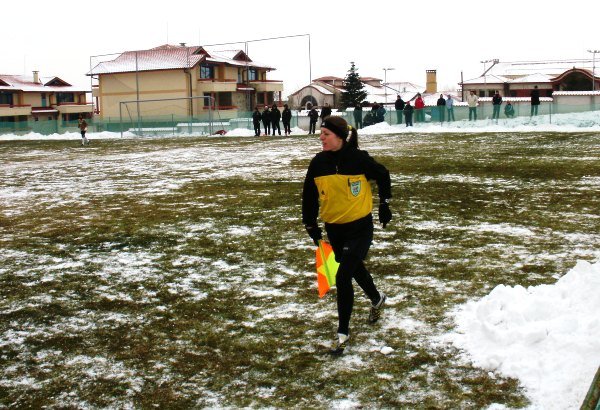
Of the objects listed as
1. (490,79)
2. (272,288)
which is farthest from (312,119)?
(490,79)

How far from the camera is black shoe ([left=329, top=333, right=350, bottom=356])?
16.1ft

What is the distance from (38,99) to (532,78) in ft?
182

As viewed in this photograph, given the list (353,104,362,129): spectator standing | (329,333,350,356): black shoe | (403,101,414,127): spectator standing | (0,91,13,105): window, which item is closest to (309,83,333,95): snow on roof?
(0,91,13,105): window

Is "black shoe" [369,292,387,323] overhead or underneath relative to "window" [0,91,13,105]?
underneath

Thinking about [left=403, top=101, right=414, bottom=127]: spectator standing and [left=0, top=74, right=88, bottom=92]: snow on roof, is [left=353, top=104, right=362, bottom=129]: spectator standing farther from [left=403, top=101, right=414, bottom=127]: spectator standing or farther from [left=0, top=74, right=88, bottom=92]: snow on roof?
[left=0, top=74, right=88, bottom=92]: snow on roof

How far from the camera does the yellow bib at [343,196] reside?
16.7ft

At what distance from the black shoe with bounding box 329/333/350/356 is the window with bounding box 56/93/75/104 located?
80.8 m

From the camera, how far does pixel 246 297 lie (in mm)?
6410

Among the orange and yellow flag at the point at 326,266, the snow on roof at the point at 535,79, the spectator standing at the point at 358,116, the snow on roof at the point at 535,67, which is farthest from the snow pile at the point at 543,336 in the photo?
the snow on roof at the point at 535,67

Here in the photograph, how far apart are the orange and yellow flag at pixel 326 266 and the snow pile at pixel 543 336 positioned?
1028 millimetres

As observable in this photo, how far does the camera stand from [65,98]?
80.3 meters

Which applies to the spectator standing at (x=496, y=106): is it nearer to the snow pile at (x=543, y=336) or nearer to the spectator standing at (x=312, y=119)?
the spectator standing at (x=312, y=119)

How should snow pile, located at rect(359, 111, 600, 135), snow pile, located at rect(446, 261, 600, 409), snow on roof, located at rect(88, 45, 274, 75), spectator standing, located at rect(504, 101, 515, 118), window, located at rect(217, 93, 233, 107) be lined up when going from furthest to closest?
window, located at rect(217, 93, 233, 107) → snow on roof, located at rect(88, 45, 274, 75) → spectator standing, located at rect(504, 101, 515, 118) → snow pile, located at rect(359, 111, 600, 135) → snow pile, located at rect(446, 261, 600, 409)

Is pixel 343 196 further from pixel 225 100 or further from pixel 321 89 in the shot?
pixel 321 89
